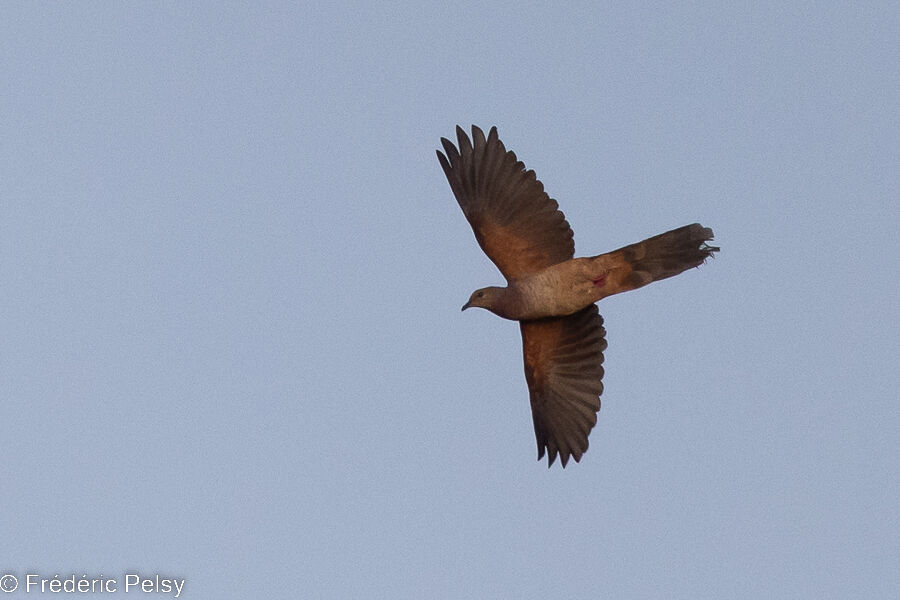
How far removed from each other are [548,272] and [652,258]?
929 mm

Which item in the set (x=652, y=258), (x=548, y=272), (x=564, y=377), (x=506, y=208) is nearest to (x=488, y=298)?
(x=548, y=272)

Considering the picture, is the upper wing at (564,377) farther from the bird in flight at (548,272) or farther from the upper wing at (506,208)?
the upper wing at (506,208)

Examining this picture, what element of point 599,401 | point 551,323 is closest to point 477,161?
point 551,323

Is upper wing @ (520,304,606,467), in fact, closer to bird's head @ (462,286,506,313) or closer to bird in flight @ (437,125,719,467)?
bird in flight @ (437,125,719,467)

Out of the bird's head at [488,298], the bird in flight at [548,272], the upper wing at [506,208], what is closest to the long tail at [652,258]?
the bird in flight at [548,272]

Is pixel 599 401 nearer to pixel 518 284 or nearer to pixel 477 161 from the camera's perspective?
pixel 518 284

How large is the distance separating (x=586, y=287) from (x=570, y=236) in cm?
61

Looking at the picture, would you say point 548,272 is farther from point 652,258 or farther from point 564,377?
point 564,377

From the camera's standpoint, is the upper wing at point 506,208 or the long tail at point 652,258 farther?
the upper wing at point 506,208

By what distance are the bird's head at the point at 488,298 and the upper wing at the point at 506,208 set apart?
0.77 feet

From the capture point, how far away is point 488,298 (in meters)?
11.7

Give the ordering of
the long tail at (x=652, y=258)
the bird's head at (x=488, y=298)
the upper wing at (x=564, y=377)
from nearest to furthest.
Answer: the long tail at (x=652, y=258) → the bird's head at (x=488, y=298) → the upper wing at (x=564, y=377)

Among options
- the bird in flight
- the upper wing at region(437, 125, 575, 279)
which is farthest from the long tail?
the upper wing at region(437, 125, 575, 279)

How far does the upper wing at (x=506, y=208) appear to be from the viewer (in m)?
11.8
